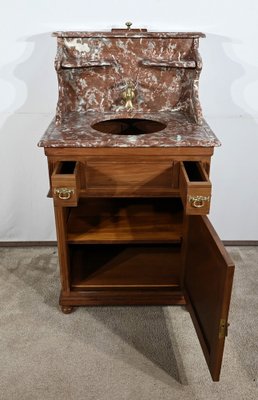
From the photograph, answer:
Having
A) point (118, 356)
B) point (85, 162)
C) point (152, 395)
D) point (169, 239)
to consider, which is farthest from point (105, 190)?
point (152, 395)

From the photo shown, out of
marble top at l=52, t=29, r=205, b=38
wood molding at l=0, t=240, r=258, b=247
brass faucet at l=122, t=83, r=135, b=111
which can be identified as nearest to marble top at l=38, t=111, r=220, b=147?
brass faucet at l=122, t=83, r=135, b=111

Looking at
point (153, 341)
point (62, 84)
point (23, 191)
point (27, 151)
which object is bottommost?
point (153, 341)

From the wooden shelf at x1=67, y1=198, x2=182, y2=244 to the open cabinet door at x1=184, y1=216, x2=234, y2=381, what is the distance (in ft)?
0.45

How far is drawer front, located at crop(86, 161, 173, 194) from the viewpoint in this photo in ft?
4.91

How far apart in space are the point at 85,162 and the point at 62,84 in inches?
16.3

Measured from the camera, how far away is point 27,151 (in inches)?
81.4

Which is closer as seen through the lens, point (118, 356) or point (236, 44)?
point (118, 356)

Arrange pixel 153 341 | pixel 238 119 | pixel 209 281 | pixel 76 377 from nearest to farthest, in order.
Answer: pixel 209 281, pixel 76 377, pixel 153 341, pixel 238 119

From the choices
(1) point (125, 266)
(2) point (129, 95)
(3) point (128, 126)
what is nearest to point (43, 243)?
(1) point (125, 266)

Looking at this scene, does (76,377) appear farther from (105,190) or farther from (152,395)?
(105,190)

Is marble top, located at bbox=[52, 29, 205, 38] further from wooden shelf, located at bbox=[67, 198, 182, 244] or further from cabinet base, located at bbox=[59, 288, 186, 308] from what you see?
Answer: cabinet base, located at bbox=[59, 288, 186, 308]

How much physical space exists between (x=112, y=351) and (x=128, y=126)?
94cm

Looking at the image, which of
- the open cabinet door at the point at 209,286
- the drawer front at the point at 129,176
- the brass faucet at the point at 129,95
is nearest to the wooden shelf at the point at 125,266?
the open cabinet door at the point at 209,286

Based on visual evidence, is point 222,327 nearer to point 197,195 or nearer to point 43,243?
point 197,195
